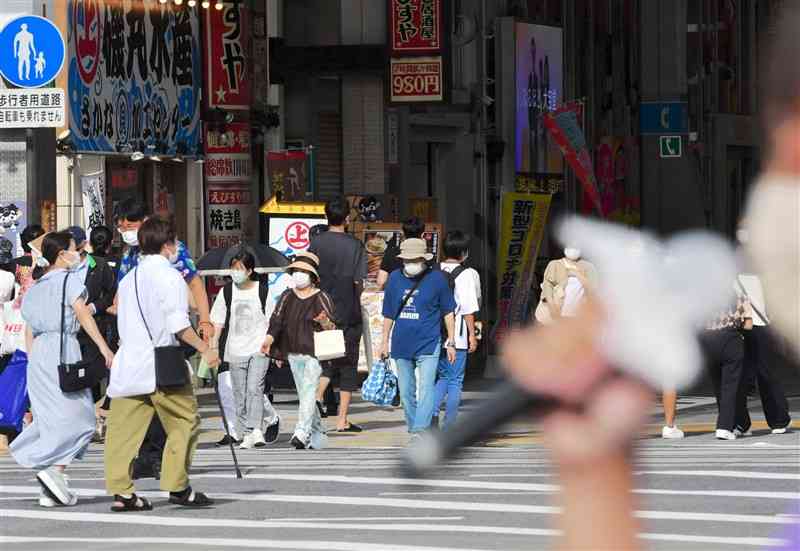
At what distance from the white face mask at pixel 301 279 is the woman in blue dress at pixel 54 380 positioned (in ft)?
10.7

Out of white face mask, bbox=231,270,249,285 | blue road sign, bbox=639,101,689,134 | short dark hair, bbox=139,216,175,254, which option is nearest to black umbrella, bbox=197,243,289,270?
white face mask, bbox=231,270,249,285

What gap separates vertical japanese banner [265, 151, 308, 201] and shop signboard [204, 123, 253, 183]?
4.45 ft

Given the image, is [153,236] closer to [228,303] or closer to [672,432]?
[228,303]

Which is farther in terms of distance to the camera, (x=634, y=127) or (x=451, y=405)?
(x=634, y=127)

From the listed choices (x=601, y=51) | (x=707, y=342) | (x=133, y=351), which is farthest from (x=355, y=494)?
(x=601, y=51)

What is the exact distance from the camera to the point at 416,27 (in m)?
25.6

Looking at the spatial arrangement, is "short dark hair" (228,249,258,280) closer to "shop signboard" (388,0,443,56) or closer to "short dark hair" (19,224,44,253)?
"short dark hair" (19,224,44,253)

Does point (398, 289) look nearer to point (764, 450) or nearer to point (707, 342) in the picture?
point (764, 450)

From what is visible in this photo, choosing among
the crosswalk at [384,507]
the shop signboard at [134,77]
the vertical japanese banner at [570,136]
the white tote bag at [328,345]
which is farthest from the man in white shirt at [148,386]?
the vertical japanese banner at [570,136]

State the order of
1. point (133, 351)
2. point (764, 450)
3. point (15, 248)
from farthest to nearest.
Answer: point (15, 248)
point (764, 450)
point (133, 351)

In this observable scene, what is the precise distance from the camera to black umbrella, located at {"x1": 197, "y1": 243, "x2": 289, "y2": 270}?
55.0 ft

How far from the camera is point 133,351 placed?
468 inches

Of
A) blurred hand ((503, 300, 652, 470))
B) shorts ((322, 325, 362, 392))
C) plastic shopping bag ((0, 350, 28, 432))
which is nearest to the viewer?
blurred hand ((503, 300, 652, 470))

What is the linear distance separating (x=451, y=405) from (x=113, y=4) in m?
8.89
